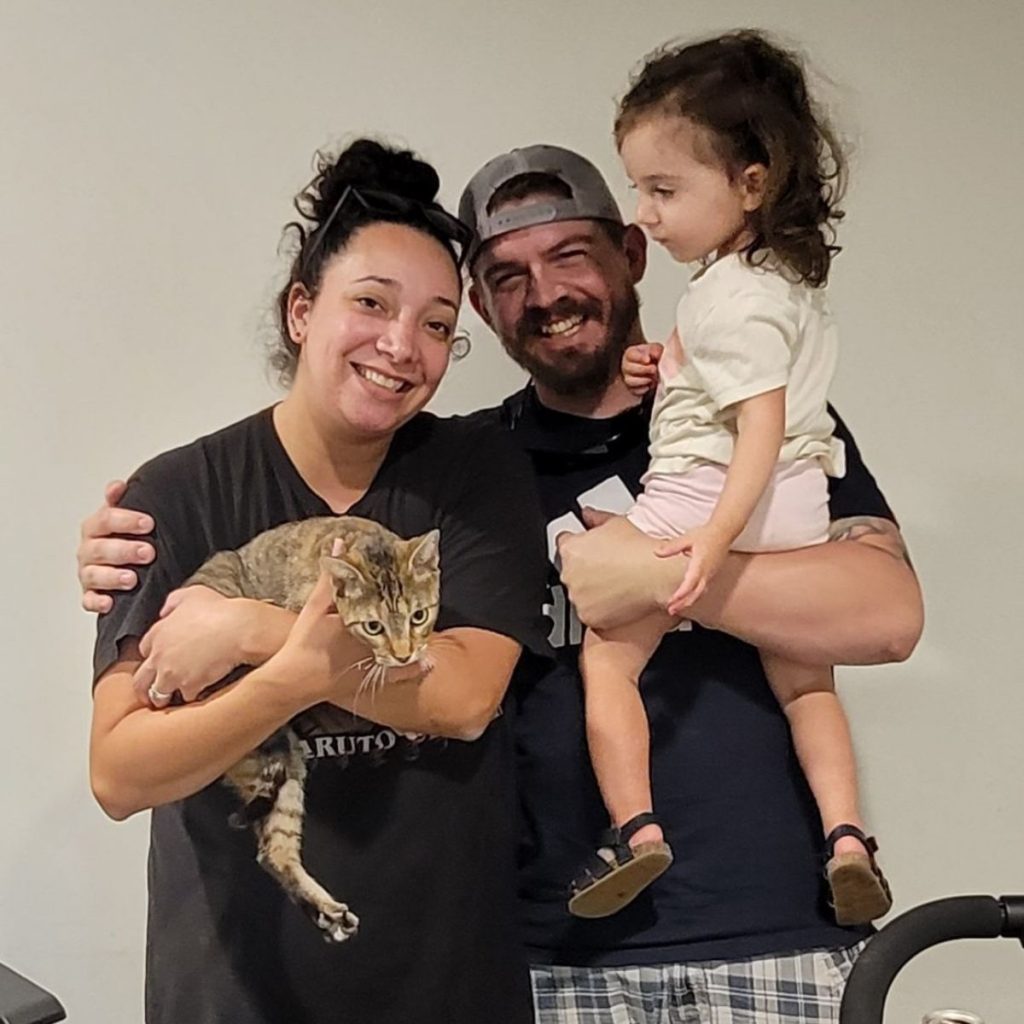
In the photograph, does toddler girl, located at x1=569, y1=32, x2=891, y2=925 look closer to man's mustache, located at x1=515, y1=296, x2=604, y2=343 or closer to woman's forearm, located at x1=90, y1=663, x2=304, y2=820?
man's mustache, located at x1=515, y1=296, x2=604, y2=343

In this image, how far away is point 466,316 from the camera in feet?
6.68

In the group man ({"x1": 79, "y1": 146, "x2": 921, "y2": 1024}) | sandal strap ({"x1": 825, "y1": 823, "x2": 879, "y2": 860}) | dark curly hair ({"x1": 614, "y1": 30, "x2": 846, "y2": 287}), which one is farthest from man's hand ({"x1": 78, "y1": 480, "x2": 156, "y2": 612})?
sandal strap ({"x1": 825, "y1": 823, "x2": 879, "y2": 860})

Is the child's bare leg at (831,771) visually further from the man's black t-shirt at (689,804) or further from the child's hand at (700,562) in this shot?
the child's hand at (700,562)

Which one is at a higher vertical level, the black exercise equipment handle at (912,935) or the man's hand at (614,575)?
the man's hand at (614,575)

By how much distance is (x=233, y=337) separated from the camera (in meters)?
2.01

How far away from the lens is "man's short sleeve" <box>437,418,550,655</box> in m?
1.34

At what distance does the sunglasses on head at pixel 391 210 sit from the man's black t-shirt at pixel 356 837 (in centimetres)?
24

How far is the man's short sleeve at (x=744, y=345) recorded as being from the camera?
1365 mm

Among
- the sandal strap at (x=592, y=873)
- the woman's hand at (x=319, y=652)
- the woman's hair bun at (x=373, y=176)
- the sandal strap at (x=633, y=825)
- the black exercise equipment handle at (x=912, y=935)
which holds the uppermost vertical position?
the woman's hair bun at (x=373, y=176)

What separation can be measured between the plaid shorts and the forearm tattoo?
0.47 m

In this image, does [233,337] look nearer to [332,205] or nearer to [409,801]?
[332,205]

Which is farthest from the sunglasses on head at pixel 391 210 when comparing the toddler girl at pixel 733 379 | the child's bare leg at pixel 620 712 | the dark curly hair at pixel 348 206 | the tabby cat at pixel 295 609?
the child's bare leg at pixel 620 712

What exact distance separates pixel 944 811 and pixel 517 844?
872 mm

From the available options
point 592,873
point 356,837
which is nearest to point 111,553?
point 356,837
